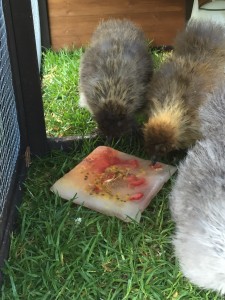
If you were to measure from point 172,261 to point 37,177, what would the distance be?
68cm

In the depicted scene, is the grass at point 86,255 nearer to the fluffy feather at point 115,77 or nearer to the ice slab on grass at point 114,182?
the ice slab on grass at point 114,182

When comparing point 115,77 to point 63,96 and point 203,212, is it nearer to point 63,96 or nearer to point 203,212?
point 63,96

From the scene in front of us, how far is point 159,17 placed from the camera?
3.04 m

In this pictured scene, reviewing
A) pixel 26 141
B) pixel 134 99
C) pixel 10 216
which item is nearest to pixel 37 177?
pixel 26 141

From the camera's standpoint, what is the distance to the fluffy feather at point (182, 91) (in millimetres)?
1872

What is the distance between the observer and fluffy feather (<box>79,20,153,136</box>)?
1.99m

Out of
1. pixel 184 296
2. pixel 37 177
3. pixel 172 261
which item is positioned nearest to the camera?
pixel 184 296

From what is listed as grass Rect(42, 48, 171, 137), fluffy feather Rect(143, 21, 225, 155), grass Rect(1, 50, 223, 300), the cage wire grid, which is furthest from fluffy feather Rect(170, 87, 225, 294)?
grass Rect(42, 48, 171, 137)

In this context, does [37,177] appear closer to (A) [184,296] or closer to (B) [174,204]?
(B) [174,204]

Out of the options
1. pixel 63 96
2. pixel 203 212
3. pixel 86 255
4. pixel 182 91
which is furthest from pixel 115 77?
pixel 203 212

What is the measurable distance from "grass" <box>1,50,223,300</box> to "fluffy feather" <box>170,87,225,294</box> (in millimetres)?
116

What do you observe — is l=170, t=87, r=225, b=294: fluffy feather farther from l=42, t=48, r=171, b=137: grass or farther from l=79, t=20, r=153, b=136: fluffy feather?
l=42, t=48, r=171, b=137: grass

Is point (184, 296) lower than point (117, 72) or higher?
lower

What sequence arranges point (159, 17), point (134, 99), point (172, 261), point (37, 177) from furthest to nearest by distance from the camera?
point (159, 17) < point (134, 99) < point (37, 177) < point (172, 261)
